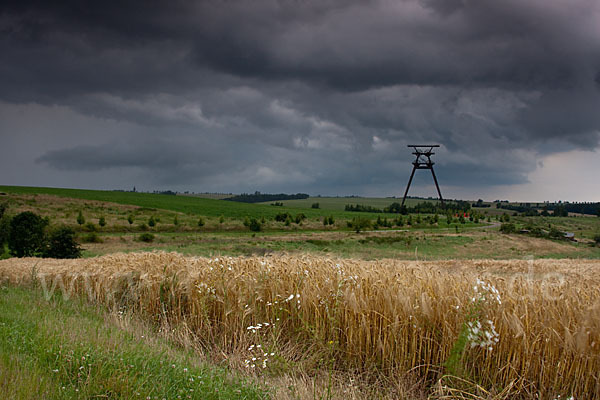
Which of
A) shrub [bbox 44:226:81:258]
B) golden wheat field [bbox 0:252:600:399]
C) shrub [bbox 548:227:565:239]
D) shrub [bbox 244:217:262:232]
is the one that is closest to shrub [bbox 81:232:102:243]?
shrub [bbox 44:226:81:258]

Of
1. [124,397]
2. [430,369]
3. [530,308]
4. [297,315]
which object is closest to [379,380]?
[430,369]

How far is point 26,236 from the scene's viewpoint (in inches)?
904

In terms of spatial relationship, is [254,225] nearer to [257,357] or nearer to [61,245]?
[61,245]

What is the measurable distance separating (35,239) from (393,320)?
24.6m

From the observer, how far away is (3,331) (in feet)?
17.7

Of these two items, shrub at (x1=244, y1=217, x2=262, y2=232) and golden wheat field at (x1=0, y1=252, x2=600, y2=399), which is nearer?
golden wheat field at (x1=0, y1=252, x2=600, y2=399)

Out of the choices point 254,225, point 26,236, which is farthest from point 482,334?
point 254,225

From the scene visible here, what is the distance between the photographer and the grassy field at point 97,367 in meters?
3.67

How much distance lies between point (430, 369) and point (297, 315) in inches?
78.3

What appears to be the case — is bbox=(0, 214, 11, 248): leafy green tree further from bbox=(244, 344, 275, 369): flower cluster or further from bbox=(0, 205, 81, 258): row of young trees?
bbox=(244, 344, 275, 369): flower cluster

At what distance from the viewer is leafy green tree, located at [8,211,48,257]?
22969mm

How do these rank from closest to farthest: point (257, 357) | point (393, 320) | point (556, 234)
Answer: point (393, 320)
point (257, 357)
point (556, 234)

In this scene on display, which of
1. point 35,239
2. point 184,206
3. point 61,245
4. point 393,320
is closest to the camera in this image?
point 393,320

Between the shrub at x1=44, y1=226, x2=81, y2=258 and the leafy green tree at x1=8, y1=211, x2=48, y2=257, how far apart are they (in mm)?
1712
